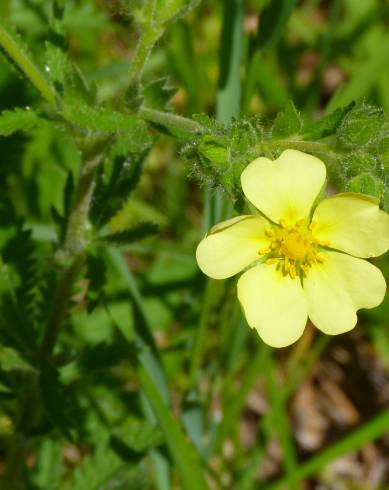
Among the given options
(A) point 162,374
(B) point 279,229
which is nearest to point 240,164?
(B) point 279,229

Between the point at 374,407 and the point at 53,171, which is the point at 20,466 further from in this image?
the point at 374,407

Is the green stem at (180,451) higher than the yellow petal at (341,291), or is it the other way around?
the yellow petal at (341,291)

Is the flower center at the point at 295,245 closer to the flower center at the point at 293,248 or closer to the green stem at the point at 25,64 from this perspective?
the flower center at the point at 293,248

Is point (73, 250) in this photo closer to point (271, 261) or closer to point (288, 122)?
point (271, 261)

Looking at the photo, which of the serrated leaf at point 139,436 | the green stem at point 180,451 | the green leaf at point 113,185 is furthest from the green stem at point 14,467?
the green leaf at point 113,185

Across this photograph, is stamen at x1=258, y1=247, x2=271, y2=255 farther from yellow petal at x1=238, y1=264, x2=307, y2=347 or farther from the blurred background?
the blurred background

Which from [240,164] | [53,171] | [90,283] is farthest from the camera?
[53,171]
